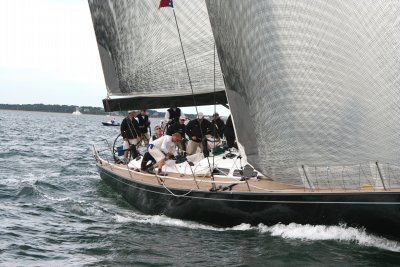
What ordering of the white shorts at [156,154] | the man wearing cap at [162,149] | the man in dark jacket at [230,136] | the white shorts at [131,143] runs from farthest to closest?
the white shorts at [131,143]
the man in dark jacket at [230,136]
the white shorts at [156,154]
the man wearing cap at [162,149]

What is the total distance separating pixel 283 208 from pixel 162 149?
3338 mm

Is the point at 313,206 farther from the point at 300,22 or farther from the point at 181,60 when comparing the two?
the point at 181,60

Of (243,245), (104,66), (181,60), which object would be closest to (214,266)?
(243,245)

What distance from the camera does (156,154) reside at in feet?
35.6

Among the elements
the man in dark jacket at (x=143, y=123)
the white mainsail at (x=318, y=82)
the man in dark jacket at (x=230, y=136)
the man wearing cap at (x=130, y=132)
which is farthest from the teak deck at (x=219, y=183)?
the man in dark jacket at (x=143, y=123)

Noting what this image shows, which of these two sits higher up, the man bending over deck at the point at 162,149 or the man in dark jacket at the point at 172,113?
the man in dark jacket at the point at 172,113

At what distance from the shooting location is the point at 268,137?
26.9 ft

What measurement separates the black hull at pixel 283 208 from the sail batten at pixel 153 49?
2.61 meters

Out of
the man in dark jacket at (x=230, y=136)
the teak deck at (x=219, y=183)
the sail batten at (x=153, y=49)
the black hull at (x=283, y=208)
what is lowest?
the black hull at (x=283, y=208)

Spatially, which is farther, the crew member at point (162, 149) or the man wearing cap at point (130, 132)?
the man wearing cap at point (130, 132)

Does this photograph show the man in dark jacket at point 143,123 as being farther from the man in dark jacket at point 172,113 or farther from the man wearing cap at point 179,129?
the man wearing cap at point 179,129

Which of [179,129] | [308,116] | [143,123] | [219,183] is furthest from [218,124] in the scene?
[308,116]

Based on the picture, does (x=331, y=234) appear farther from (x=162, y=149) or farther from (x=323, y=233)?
(x=162, y=149)

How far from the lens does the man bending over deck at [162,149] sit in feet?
34.9
